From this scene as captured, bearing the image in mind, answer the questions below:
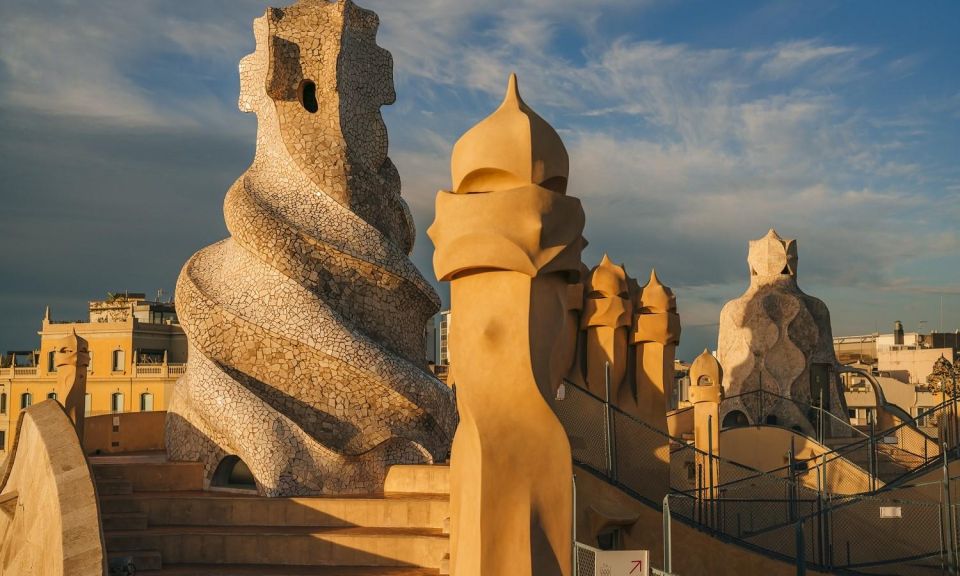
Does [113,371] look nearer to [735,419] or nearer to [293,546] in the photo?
[735,419]

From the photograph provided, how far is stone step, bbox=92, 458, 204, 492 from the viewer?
11.8 metres

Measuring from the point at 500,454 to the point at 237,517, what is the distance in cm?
528

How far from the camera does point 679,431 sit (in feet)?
74.8

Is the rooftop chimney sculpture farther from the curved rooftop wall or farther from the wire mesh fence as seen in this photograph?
the curved rooftop wall

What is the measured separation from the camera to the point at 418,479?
1163 cm

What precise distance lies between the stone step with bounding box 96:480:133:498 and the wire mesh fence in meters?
5.04

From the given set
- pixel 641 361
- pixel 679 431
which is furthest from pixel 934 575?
pixel 679 431

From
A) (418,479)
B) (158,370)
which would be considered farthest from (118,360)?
(418,479)

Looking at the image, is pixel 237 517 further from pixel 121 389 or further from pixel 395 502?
pixel 121 389

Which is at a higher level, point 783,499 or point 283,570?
point 783,499

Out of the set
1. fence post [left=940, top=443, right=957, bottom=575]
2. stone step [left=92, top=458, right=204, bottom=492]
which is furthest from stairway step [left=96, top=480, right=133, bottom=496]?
fence post [left=940, top=443, right=957, bottom=575]

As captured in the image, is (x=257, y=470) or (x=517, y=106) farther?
(x=257, y=470)

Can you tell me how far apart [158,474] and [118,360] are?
2345cm

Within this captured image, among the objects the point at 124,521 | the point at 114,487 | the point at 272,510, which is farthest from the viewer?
the point at 114,487
